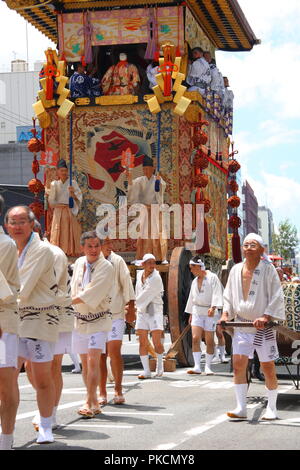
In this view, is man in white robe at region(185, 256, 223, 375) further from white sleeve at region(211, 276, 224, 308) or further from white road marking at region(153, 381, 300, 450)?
white road marking at region(153, 381, 300, 450)

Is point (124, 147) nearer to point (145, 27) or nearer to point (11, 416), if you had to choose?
point (145, 27)

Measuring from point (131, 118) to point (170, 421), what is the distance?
10.5 metres

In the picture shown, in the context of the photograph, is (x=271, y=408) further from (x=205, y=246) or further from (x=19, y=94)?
(x=19, y=94)

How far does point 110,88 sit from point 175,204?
3295mm

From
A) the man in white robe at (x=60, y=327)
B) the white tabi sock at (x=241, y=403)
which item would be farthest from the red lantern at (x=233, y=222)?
the man in white robe at (x=60, y=327)

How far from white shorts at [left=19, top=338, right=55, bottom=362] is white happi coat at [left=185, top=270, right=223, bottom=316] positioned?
7.91 m

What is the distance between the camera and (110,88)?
2042cm

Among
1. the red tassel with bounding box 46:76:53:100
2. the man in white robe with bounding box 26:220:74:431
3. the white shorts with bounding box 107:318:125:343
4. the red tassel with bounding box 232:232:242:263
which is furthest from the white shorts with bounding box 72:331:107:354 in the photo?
the red tassel with bounding box 232:232:242:263

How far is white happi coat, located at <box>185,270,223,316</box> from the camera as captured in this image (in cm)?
1595

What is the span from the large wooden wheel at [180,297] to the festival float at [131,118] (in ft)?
0.18

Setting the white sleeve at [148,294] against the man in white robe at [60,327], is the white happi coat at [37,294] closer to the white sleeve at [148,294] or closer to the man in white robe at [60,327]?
the man in white robe at [60,327]

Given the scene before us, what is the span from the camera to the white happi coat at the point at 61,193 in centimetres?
1872

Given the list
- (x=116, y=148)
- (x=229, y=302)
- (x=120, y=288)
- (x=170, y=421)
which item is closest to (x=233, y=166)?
(x=116, y=148)

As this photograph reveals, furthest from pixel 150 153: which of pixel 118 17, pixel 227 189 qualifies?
pixel 227 189
